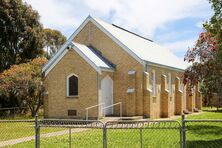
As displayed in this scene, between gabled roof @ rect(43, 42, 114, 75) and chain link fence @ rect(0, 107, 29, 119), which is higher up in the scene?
gabled roof @ rect(43, 42, 114, 75)

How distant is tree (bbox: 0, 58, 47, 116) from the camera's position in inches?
1476

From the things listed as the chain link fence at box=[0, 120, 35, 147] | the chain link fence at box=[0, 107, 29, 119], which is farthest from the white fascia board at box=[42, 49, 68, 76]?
the chain link fence at box=[0, 107, 29, 119]

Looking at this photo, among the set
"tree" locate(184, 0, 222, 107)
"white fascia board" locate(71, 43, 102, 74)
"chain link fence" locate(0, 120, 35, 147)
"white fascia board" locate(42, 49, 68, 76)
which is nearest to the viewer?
"chain link fence" locate(0, 120, 35, 147)

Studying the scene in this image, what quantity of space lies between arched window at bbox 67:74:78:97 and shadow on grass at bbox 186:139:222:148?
15.4 metres

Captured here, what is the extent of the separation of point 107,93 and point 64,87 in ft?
11.4

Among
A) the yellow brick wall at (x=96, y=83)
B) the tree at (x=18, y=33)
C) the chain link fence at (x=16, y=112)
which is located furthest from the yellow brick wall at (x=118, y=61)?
the tree at (x=18, y=33)

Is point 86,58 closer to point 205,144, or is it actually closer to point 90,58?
point 90,58

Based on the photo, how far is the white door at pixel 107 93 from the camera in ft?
104

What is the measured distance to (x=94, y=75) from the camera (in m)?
30.4

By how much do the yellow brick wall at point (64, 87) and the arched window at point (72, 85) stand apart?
1.03 feet

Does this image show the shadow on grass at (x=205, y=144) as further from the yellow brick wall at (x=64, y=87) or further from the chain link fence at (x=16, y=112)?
the chain link fence at (x=16, y=112)

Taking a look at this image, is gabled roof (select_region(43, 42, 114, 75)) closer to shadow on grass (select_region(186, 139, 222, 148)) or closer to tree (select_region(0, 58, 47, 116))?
tree (select_region(0, 58, 47, 116))

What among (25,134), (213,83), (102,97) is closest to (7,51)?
(102,97)

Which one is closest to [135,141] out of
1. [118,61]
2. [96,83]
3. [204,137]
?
[204,137]
